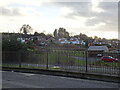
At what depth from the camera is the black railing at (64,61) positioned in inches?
410

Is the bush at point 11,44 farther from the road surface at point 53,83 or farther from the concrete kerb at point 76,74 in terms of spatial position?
the road surface at point 53,83

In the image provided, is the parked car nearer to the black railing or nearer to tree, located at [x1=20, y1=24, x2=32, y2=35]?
the black railing

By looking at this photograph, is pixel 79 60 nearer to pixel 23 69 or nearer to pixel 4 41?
pixel 23 69

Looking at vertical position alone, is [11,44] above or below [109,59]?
above

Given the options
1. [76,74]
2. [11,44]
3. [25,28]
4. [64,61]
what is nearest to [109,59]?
[76,74]

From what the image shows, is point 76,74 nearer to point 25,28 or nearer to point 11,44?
point 11,44

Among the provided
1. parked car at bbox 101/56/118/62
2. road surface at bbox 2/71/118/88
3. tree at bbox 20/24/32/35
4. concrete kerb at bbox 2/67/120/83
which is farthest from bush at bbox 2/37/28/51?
tree at bbox 20/24/32/35

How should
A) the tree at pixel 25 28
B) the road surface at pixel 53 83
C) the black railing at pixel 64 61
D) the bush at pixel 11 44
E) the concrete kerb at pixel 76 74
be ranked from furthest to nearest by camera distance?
1. the tree at pixel 25 28
2. the bush at pixel 11 44
3. the black railing at pixel 64 61
4. the concrete kerb at pixel 76 74
5. the road surface at pixel 53 83

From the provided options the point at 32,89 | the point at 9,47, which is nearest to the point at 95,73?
the point at 32,89

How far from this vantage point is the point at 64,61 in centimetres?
1260

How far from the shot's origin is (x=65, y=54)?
12406 millimetres


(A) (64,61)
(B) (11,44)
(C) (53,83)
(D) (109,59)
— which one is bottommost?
(C) (53,83)

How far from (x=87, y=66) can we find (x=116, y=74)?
1986mm

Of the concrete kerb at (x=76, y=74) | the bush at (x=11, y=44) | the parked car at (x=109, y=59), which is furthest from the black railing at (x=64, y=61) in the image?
the bush at (x=11, y=44)
